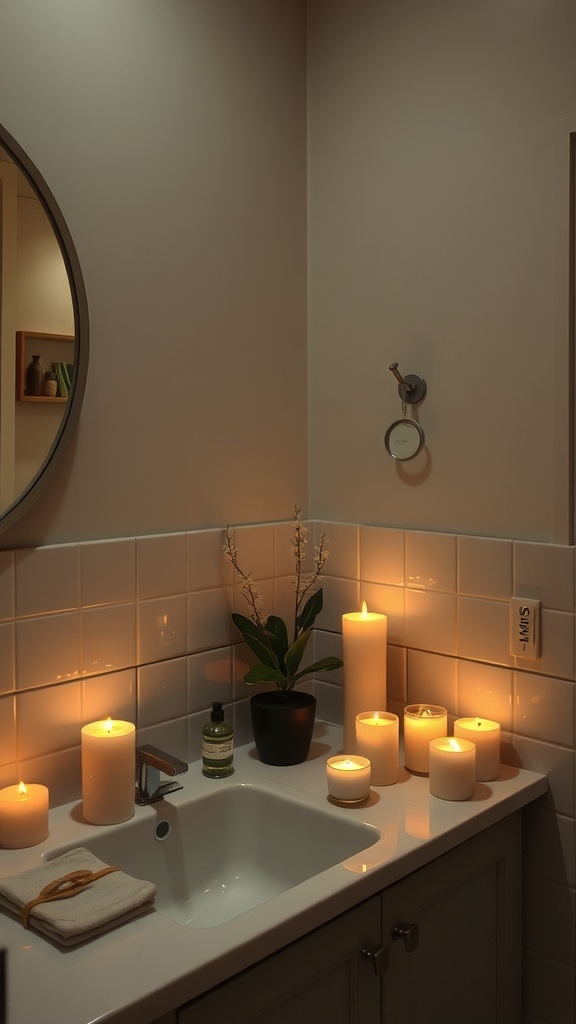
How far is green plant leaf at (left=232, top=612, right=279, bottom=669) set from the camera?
1.67m

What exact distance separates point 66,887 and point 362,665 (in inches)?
27.6

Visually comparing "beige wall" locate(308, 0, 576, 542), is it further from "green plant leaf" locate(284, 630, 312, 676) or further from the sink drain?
the sink drain

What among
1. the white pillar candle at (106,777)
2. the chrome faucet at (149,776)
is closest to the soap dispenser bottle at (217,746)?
the chrome faucet at (149,776)

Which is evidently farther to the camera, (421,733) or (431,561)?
(431,561)

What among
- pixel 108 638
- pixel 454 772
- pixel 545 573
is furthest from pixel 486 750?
pixel 108 638

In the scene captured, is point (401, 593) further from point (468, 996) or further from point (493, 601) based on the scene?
point (468, 996)

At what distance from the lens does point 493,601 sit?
160 cm

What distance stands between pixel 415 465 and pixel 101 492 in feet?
2.02

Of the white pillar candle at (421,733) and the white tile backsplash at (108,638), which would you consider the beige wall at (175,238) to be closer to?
the white tile backsplash at (108,638)

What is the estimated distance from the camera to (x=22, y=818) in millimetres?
1293

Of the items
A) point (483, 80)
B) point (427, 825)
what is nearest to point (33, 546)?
point (427, 825)

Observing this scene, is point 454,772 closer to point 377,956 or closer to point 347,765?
point 347,765

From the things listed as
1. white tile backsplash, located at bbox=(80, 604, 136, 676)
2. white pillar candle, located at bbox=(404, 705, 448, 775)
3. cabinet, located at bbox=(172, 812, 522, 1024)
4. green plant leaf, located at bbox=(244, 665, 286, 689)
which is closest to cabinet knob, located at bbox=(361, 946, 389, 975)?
cabinet, located at bbox=(172, 812, 522, 1024)

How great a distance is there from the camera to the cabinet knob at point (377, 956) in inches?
48.8
